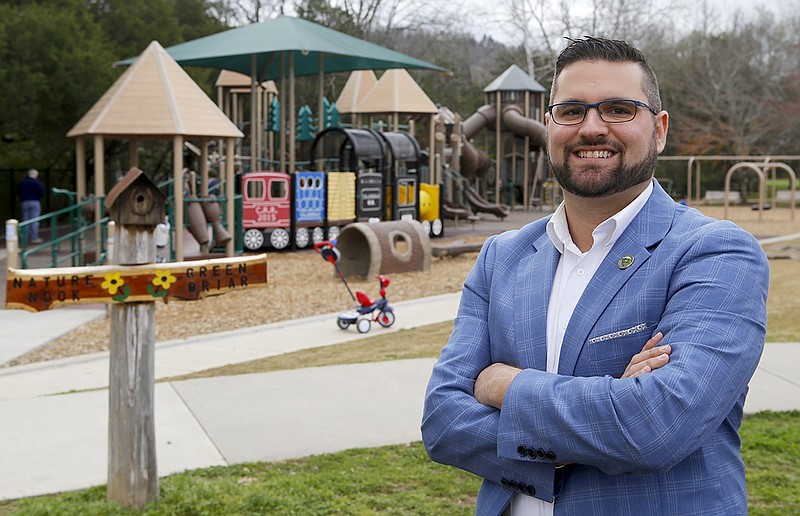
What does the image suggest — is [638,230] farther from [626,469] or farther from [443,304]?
[443,304]

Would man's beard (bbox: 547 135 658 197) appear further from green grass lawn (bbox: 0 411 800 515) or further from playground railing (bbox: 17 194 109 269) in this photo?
playground railing (bbox: 17 194 109 269)

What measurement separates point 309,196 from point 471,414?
15.7 meters

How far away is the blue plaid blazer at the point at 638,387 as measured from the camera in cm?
190

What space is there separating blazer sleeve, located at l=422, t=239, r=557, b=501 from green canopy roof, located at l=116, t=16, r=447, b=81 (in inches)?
641

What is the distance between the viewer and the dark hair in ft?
6.88

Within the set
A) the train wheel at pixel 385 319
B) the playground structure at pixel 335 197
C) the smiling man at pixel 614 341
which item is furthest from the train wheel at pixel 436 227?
the smiling man at pixel 614 341

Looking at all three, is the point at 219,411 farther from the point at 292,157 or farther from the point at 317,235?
the point at 292,157

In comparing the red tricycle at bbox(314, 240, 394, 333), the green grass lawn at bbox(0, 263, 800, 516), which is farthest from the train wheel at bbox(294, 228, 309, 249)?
the green grass lawn at bbox(0, 263, 800, 516)

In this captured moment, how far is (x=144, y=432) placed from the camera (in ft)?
13.4

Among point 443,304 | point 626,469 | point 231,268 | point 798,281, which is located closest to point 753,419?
point 231,268

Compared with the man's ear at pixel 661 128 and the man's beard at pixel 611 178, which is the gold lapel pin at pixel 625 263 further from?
the man's ear at pixel 661 128

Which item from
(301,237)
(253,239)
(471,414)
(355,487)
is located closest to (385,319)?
(355,487)

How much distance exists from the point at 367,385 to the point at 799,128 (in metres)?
37.4

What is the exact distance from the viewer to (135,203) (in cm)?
399
